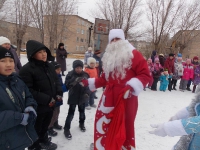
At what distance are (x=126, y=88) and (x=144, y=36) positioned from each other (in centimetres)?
1589

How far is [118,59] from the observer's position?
2.25 m

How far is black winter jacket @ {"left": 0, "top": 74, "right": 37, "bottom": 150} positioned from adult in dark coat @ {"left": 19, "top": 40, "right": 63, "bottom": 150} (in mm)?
285

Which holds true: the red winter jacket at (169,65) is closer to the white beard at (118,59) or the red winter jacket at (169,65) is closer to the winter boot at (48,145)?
the white beard at (118,59)

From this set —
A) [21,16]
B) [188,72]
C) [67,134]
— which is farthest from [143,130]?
[21,16]

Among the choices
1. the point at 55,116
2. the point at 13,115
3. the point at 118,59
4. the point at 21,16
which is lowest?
the point at 55,116

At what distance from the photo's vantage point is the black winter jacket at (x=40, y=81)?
2.17 metres

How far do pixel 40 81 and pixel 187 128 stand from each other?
6.15ft

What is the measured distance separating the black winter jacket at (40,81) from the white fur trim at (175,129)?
1.64 metres

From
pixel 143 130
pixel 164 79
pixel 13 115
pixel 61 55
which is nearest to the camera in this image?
pixel 13 115

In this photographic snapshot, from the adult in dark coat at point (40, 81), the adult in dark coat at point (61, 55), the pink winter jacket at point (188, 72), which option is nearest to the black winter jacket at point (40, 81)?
the adult in dark coat at point (40, 81)

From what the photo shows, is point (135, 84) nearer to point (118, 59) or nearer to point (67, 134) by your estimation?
point (118, 59)

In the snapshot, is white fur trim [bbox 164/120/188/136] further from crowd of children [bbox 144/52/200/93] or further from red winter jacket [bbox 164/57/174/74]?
red winter jacket [bbox 164/57/174/74]

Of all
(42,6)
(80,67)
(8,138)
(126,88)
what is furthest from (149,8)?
(8,138)

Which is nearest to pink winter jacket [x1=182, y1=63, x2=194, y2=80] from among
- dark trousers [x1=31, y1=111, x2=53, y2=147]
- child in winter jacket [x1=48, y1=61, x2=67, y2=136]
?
child in winter jacket [x1=48, y1=61, x2=67, y2=136]
